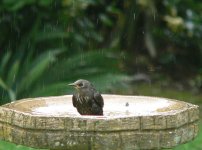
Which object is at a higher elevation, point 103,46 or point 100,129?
point 103,46

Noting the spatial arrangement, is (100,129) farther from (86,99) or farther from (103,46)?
(103,46)

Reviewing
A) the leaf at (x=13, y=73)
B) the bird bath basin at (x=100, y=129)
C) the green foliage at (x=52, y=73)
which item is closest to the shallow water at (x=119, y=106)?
the bird bath basin at (x=100, y=129)

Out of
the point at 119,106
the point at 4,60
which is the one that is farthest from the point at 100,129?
the point at 4,60

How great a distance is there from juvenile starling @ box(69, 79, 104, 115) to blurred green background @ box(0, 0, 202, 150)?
9.33 ft

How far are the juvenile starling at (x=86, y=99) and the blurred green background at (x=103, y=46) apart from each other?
2.84 meters

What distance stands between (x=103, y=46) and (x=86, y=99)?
6.40 m

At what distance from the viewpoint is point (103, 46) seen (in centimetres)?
1063

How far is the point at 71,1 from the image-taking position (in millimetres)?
9609

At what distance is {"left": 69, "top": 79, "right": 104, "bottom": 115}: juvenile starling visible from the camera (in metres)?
4.26

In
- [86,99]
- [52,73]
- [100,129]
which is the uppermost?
[86,99]

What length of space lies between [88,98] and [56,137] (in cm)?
50

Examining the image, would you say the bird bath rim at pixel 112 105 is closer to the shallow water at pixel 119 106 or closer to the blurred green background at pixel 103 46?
the shallow water at pixel 119 106

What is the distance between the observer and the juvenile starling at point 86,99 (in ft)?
14.0

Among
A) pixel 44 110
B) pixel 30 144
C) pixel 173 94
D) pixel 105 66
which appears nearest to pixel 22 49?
pixel 105 66
